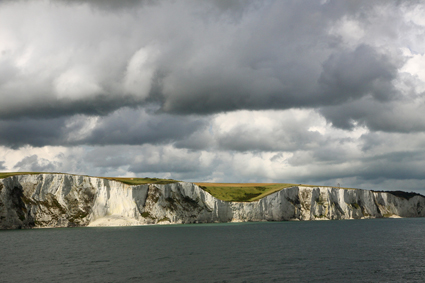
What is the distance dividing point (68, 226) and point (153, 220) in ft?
90.3

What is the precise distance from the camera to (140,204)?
118938 millimetres

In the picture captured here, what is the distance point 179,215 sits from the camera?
416 ft

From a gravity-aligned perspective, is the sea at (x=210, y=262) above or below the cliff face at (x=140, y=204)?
below

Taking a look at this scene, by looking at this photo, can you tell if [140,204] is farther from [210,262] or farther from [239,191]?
[210,262]

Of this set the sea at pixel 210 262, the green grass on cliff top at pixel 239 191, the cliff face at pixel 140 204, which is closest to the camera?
the sea at pixel 210 262

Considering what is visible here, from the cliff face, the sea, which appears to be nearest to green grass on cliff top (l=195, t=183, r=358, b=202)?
the cliff face

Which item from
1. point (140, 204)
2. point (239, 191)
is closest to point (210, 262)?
point (140, 204)

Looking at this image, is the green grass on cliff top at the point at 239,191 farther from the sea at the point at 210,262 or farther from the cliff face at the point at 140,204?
the sea at the point at 210,262

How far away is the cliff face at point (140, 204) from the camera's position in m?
102

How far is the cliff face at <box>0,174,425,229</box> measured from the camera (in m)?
102

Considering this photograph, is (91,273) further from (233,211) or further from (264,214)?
(264,214)

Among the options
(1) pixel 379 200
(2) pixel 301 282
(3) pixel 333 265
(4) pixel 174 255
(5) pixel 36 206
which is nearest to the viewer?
(2) pixel 301 282

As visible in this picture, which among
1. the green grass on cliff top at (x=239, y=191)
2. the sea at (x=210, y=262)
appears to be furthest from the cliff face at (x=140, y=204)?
the sea at (x=210, y=262)

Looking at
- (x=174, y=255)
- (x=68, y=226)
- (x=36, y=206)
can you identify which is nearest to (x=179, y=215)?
(x=68, y=226)
